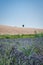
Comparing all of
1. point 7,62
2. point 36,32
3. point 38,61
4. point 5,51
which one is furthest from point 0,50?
point 36,32

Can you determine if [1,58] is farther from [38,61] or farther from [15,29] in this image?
[15,29]

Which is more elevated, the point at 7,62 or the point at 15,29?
the point at 15,29

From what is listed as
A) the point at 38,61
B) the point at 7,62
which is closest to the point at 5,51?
the point at 7,62

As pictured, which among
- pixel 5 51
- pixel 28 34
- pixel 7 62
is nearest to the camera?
pixel 7 62

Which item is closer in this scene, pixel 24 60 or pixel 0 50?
pixel 24 60

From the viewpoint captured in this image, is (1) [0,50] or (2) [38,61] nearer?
(2) [38,61]

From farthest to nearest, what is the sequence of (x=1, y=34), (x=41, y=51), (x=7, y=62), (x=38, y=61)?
(x=1, y=34), (x=41, y=51), (x=7, y=62), (x=38, y=61)

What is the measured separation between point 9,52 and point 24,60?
0.38m

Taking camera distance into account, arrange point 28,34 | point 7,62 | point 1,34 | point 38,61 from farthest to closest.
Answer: point 28,34
point 1,34
point 7,62
point 38,61

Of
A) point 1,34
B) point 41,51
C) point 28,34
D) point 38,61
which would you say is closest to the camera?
point 38,61

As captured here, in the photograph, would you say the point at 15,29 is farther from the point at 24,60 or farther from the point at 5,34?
the point at 24,60

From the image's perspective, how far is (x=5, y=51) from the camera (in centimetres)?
265

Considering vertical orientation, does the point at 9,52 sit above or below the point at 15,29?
below

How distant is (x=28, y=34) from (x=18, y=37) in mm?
362
